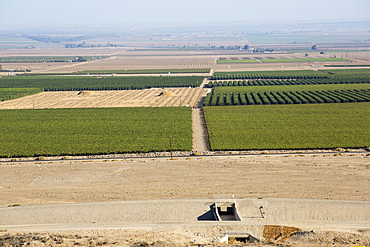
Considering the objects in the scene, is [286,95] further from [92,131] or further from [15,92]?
[15,92]

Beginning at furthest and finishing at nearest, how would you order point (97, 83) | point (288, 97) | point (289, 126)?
point (97, 83)
point (288, 97)
point (289, 126)

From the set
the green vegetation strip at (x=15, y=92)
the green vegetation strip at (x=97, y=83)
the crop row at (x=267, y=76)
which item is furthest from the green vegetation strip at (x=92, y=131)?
the crop row at (x=267, y=76)

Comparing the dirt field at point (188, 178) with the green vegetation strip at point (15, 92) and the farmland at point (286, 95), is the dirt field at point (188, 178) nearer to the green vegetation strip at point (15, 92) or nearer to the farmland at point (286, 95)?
the farmland at point (286, 95)

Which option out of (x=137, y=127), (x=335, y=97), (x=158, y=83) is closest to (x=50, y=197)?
(x=137, y=127)

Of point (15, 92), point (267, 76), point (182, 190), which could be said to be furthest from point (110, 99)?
point (182, 190)

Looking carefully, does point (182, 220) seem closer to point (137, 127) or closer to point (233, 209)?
point (233, 209)

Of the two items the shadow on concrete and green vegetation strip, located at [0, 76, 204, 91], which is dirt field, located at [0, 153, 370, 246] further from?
green vegetation strip, located at [0, 76, 204, 91]
